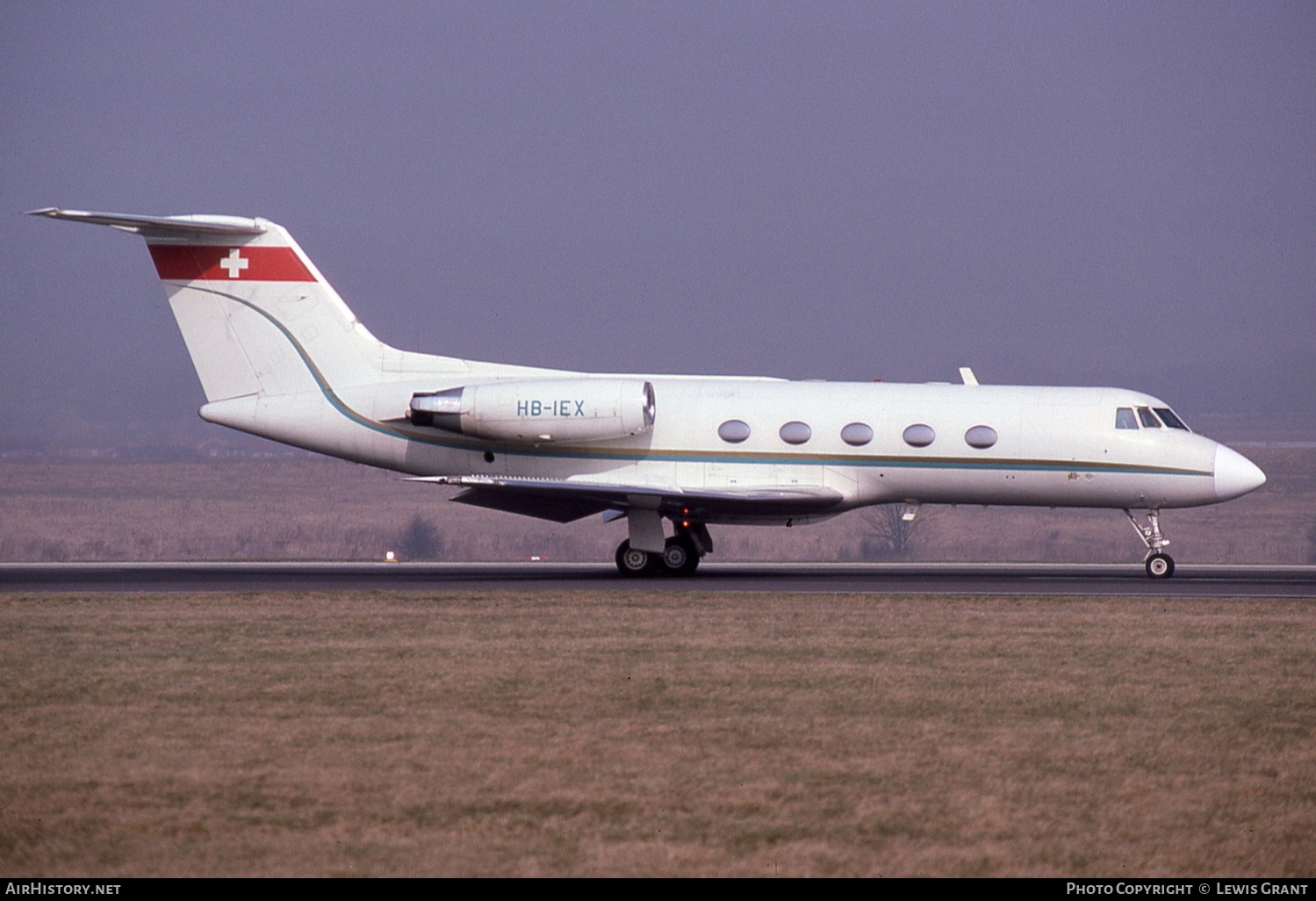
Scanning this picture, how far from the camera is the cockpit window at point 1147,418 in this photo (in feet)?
78.0

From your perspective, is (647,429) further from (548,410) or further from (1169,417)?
(1169,417)

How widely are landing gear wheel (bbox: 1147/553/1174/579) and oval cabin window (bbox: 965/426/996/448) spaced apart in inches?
135

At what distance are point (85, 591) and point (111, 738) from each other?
11.5 meters

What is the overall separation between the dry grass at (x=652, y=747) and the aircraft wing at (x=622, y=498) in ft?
22.9

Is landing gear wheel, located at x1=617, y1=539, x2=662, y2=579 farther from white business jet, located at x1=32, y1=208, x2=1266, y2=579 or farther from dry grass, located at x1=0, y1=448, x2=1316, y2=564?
dry grass, located at x1=0, y1=448, x2=1316, y2=564

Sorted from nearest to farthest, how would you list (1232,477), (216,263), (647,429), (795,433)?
(1232,477) → (795,433) → (647,429) → (216,263)

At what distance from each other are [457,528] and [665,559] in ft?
119

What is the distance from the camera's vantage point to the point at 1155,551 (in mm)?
24141

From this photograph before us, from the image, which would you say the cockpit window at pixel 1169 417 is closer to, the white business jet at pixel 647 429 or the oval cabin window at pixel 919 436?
the white business jet at pixel 647 429

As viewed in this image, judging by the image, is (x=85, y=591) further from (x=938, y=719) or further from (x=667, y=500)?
(x=938, y=719)

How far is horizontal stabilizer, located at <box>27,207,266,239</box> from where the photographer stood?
23688mm

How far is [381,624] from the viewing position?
15797 millimetres

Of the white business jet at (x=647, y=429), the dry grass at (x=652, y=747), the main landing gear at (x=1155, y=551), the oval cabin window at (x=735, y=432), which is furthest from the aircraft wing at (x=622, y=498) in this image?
the dry grass at (x=652, y=747)

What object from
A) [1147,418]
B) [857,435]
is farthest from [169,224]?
[1147,418]
